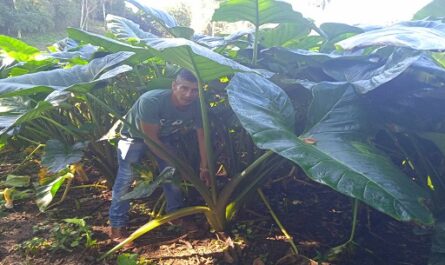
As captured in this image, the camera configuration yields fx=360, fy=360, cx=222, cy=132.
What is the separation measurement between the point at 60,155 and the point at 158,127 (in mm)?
423

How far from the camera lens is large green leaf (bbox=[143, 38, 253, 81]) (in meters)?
0.88

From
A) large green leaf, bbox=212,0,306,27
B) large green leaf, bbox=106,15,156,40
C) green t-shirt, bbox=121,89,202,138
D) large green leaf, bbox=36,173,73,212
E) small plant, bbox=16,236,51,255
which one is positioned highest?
large green leaf, bbox=212,0,306,27

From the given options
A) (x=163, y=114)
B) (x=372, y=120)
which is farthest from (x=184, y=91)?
(x=372, y=120)

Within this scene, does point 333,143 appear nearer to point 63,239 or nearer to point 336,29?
point 336,29

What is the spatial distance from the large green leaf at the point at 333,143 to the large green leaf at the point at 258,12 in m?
0.40

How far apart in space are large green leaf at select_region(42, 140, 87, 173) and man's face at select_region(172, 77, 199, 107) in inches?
18.6

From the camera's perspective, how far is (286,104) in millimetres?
993

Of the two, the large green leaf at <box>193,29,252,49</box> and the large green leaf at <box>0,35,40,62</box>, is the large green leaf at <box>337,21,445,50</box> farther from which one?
the large green leaf at <box>0,35,40,62</box>

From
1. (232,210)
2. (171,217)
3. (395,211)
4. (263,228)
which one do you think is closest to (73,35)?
(171,217)

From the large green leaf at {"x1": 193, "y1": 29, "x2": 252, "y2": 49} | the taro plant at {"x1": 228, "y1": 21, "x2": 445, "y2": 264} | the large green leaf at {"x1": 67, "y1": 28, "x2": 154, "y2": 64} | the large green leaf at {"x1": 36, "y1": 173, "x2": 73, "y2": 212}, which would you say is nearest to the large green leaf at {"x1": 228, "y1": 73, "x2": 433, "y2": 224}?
the taro plant at {"x1": 228, "y1": 21, "x2": 445, "y2": 264}

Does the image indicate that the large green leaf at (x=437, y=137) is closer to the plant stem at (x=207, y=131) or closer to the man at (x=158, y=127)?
the plant stem at (x=207, y=131)

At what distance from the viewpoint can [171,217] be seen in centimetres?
133

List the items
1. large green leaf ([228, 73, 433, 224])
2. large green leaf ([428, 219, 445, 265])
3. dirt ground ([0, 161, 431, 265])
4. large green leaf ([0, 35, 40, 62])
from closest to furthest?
large green leaf ([228, 73, 433, 224]) < large green leaf ([428, 219, 445, 265]) < dirt ground ([0, 161, 431, 265]) < large green leaf ([0, 35, 40, 62])

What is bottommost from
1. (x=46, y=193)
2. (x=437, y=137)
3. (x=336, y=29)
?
(x=46, y=193)
